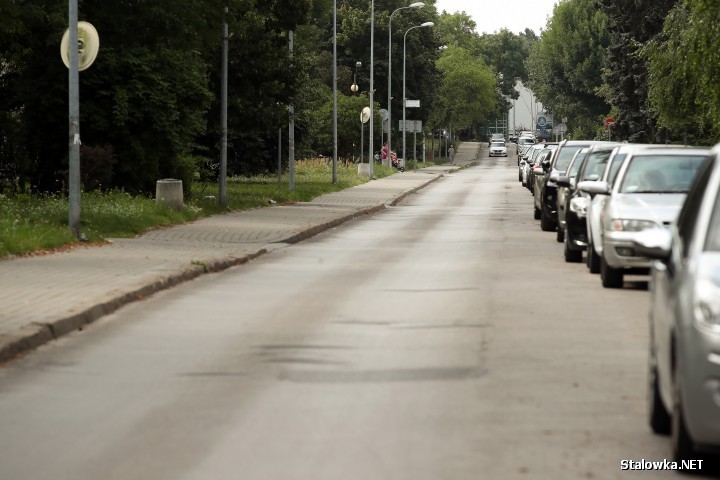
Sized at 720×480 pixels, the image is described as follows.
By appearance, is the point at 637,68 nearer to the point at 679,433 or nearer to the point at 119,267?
the point at 119,267

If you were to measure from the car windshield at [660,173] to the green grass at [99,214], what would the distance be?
26.4ft

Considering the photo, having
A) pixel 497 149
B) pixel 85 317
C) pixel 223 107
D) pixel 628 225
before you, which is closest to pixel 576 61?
pixel 497 149

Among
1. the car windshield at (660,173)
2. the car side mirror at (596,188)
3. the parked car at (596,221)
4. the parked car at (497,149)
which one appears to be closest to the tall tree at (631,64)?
the parked car at (596,221)

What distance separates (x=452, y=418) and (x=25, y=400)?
2655 millimetres

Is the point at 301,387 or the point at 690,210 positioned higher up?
the point at 690,210

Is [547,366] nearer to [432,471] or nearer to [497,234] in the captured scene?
[432,471]

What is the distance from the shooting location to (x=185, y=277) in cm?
1747

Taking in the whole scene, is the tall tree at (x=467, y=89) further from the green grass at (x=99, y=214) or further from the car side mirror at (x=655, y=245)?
the car side mirror at (x=655, y=245)

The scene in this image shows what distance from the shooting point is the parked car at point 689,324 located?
247 inches

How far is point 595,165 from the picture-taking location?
22.6m

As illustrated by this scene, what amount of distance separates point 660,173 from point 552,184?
31.9 feet

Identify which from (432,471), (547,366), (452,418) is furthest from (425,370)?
(432,471)

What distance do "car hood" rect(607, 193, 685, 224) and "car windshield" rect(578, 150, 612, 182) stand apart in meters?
5.24

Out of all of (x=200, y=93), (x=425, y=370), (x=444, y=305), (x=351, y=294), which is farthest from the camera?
(x=200, y=93)
